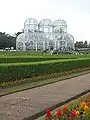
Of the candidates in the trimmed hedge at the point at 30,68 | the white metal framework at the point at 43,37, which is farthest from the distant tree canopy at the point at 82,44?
the trimmed hedge at the point at 30,68

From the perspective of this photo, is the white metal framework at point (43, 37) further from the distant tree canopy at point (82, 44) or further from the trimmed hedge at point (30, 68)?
the trimmed hedge at point (30, 68)

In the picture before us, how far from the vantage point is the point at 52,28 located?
3469 inches

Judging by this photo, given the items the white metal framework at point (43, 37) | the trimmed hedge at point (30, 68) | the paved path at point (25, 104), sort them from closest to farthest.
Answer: the paved path at point (25, 104) < the trimmed hedge at point (30, 68) < the white metal framework at point (43, 37)

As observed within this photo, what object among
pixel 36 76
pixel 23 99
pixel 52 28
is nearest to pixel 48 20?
pixel 52 28

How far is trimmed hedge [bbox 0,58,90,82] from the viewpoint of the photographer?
13.5 meters

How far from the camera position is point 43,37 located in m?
88.1

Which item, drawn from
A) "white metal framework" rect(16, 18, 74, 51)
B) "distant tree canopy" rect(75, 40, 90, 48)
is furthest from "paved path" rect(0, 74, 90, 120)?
"distant tree canopy" rect(75, 40, 90, 48)

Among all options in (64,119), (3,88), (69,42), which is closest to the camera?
(64,119)

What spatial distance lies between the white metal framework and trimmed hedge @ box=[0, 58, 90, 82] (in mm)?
62186

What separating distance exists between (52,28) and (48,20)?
2656 mm

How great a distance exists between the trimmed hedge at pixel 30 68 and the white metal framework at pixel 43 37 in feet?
204

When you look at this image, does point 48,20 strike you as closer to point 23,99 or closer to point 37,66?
point 37,66

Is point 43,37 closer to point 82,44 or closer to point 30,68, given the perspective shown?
point 82,44

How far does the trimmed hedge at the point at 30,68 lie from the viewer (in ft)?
Answer: 44.2
